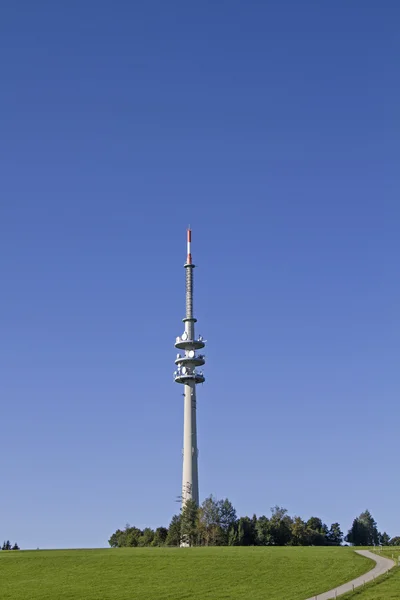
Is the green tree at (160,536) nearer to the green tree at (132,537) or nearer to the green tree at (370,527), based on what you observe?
the green tree at (132,537)

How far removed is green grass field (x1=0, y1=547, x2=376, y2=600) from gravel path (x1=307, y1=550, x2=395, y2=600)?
123cm

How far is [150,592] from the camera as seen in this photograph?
61.9 metres

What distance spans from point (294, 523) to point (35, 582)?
6209 centimetres

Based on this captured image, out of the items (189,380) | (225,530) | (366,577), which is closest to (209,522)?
(225,530)

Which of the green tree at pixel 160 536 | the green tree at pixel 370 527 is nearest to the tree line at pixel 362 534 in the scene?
the green tree at pixel 370 527

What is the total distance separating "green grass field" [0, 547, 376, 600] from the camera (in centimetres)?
6173

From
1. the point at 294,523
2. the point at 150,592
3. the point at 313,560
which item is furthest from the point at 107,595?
the point at 294,523

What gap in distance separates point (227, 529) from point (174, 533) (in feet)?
34.0

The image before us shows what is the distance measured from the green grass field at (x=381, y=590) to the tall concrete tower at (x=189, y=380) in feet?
223

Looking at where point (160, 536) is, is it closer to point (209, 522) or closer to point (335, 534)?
point (209, 522)

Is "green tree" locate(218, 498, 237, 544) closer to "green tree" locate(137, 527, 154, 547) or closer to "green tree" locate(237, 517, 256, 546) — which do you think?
"green tree" locate(237, 517, 256, 546)

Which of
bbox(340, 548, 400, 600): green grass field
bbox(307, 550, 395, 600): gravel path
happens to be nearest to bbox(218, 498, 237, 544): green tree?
bbox(307, 550, 395, 600): gravel path

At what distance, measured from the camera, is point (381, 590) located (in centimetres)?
5916

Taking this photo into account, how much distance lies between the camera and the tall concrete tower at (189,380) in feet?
440
